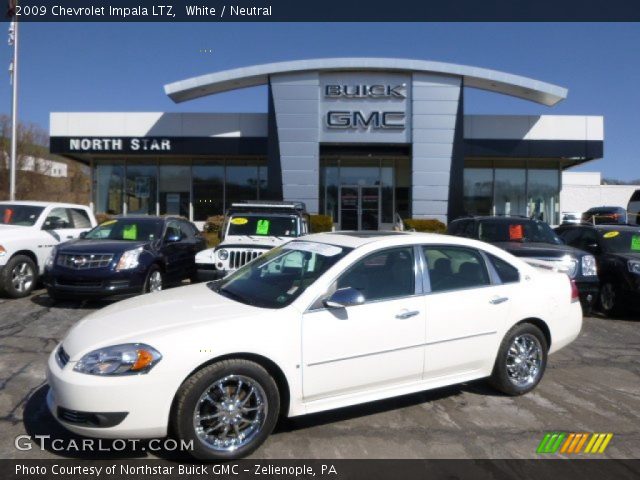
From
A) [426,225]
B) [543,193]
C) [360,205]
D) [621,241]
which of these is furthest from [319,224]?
[621,241]

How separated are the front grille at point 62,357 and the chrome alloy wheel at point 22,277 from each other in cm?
625

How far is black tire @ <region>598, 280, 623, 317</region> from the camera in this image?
28.1ft

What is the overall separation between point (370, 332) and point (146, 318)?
1643mm

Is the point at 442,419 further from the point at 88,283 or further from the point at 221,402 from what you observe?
the point at 88,283

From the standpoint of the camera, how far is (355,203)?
24.0m

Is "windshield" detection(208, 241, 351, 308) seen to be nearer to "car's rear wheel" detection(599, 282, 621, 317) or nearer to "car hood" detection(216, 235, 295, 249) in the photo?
"car hood" detection(216, 235, 295, 249)

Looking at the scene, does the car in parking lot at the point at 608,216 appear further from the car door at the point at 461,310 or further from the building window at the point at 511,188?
the car door at the point at 461,310

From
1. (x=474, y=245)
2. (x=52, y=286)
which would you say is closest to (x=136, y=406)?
(x=474, y=245)

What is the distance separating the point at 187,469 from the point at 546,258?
21.3 ft

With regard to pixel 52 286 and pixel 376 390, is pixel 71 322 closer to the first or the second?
pixel 52 286

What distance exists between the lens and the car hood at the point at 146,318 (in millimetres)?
3454

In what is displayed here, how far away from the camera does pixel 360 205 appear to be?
24.0m

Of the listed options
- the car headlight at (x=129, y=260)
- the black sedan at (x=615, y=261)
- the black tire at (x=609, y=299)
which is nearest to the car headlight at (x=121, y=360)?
the car headlight at (x=129, y=260)

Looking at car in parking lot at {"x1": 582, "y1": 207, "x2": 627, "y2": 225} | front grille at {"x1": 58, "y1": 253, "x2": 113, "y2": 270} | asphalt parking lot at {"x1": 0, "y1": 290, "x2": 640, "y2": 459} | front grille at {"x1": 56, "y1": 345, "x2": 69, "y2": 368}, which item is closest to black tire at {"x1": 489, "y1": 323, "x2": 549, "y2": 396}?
asphalt parking lot at {"x1": 0, "y1": 290, "x2": 640, "y2": 459}
